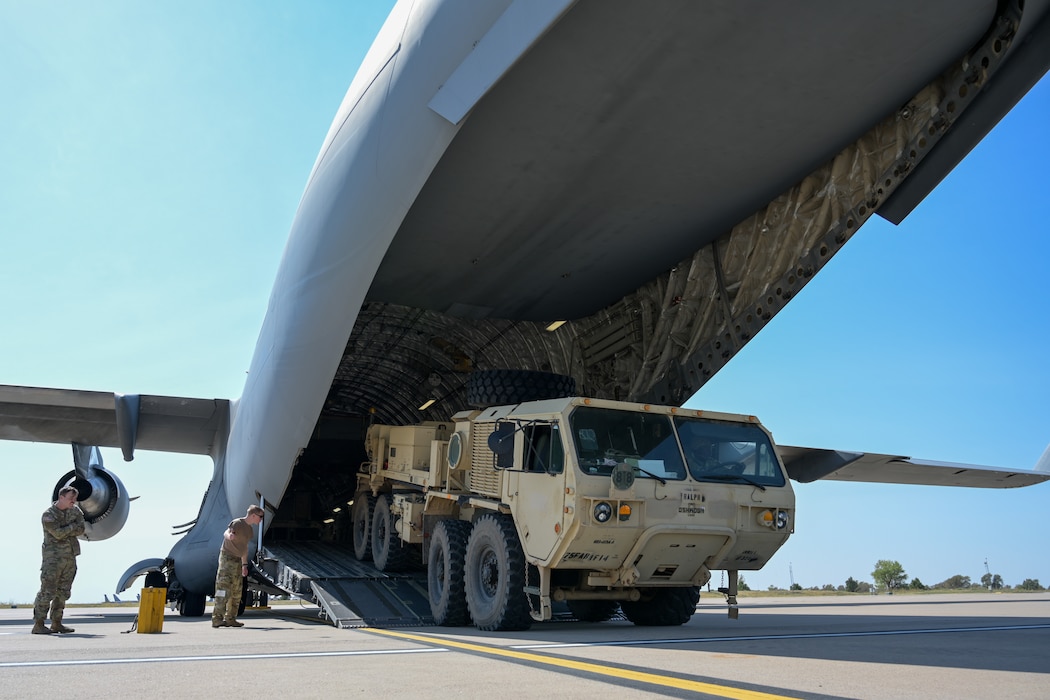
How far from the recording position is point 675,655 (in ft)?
19.0

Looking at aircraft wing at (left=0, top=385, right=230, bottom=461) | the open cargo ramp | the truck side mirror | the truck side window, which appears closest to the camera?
the truck side window

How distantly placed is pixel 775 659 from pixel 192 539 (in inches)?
457

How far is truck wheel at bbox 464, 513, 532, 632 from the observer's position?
8.09m

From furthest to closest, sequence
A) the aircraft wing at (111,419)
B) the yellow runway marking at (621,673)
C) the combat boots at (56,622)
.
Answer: the aircraft wing at (111,419) → the combat boots at (56,622) → the yellow runway marking at (621,673)

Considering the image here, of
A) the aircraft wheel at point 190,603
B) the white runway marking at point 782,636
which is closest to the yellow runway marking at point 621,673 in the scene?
the white runway marking at point 782,636

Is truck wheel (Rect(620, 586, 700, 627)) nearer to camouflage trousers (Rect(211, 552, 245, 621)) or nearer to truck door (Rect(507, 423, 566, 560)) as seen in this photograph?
truck door (Rect(507, 423, 566, 560))

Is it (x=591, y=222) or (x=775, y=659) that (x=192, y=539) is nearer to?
(x=591, y=222)

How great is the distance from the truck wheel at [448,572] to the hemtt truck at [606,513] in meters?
0.01

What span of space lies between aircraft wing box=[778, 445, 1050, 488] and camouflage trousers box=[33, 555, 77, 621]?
8746mm

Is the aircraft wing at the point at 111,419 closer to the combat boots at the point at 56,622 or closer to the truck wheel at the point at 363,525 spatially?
the truck wheel at the point at 363,525

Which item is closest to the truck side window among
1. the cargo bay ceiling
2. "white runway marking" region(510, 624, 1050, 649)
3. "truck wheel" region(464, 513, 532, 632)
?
"truck wheel" region(464, 513, 532, 632)

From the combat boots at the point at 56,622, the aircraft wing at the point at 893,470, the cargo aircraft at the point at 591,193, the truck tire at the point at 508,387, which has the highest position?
the cargo aircraft at the point at 591,193

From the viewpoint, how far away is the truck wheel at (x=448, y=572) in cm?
902

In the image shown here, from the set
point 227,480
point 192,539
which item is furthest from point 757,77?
point 192,539
